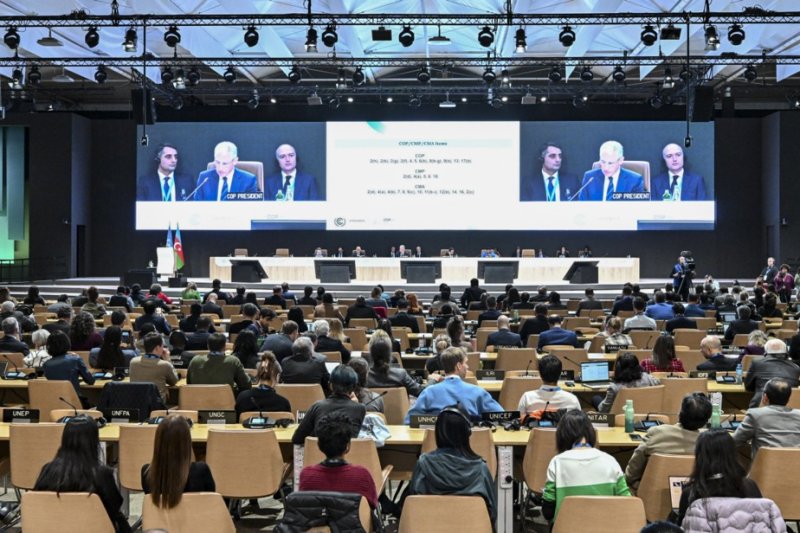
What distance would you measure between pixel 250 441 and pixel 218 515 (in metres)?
1.13

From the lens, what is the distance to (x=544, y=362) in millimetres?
5781

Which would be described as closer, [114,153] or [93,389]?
[93,389]

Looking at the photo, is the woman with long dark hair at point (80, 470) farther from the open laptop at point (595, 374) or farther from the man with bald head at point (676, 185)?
the man with bald head at point (676, 185)

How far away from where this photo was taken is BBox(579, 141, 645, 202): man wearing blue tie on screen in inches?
1034

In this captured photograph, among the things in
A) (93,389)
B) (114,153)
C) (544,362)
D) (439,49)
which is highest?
A: (439,49)

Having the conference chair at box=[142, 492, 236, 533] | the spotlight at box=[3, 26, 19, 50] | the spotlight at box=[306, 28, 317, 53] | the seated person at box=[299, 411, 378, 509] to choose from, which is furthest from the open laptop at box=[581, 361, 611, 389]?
the spotlight at box=[3, 26, 19, 50]

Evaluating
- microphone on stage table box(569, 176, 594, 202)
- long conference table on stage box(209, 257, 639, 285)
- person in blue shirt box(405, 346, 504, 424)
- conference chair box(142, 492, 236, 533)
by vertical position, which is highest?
Result: microphone on stage table box(569, 176, 594, 202)

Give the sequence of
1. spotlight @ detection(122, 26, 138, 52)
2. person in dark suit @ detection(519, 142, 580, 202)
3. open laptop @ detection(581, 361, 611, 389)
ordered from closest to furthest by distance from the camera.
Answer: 1. open laptop @ detection(581, 361, 611, 389)
2. spotlight @ detection(122, 26, 138, 52)
3. person in dark suit @ detection(519, 142, 580, 202)

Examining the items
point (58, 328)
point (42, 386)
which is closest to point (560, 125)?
point (58, 328)

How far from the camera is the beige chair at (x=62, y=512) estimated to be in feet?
13.1

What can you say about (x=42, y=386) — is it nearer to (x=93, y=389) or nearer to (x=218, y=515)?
(x=93, y=389)

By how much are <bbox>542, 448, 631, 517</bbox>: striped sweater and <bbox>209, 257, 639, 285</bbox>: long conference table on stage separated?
20191 mm

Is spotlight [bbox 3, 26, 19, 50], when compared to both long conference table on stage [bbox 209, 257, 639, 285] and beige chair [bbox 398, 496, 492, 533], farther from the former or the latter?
beige chair [bbox 398, 496, 492, 533]

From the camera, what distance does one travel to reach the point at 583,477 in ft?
13.9
